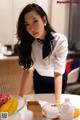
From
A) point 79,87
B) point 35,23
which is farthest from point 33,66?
point 79,87

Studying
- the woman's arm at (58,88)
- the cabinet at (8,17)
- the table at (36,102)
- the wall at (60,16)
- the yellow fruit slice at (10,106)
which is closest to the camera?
the yellow fruit slice at (10,106)

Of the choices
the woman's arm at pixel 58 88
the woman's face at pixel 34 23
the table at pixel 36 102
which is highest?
the woman's face at pixel 34 23

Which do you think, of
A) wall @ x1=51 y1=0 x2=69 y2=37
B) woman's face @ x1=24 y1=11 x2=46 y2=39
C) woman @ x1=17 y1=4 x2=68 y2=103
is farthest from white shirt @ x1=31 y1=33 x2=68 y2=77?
wall @ x1=51 y1=0 x2=69 y2=37

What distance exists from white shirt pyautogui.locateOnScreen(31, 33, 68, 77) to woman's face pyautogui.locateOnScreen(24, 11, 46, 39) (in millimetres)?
145

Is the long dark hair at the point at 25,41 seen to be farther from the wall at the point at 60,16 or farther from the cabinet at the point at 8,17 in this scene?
the wall at the point at 60,16

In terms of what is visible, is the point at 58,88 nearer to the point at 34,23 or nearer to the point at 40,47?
the point at 40,47

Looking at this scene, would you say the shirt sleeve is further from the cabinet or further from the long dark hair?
the cabinet

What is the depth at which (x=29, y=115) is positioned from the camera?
1.43m

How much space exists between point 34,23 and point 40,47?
24 cm

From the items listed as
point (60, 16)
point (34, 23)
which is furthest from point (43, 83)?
point (60, 16)

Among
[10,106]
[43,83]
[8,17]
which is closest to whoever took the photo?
[10,106]

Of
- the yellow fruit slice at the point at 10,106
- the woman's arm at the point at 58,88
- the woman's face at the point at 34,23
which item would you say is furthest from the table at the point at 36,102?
the woman's face at the point at 34,23

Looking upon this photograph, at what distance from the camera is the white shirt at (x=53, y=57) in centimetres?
166

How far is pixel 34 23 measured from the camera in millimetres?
1591
